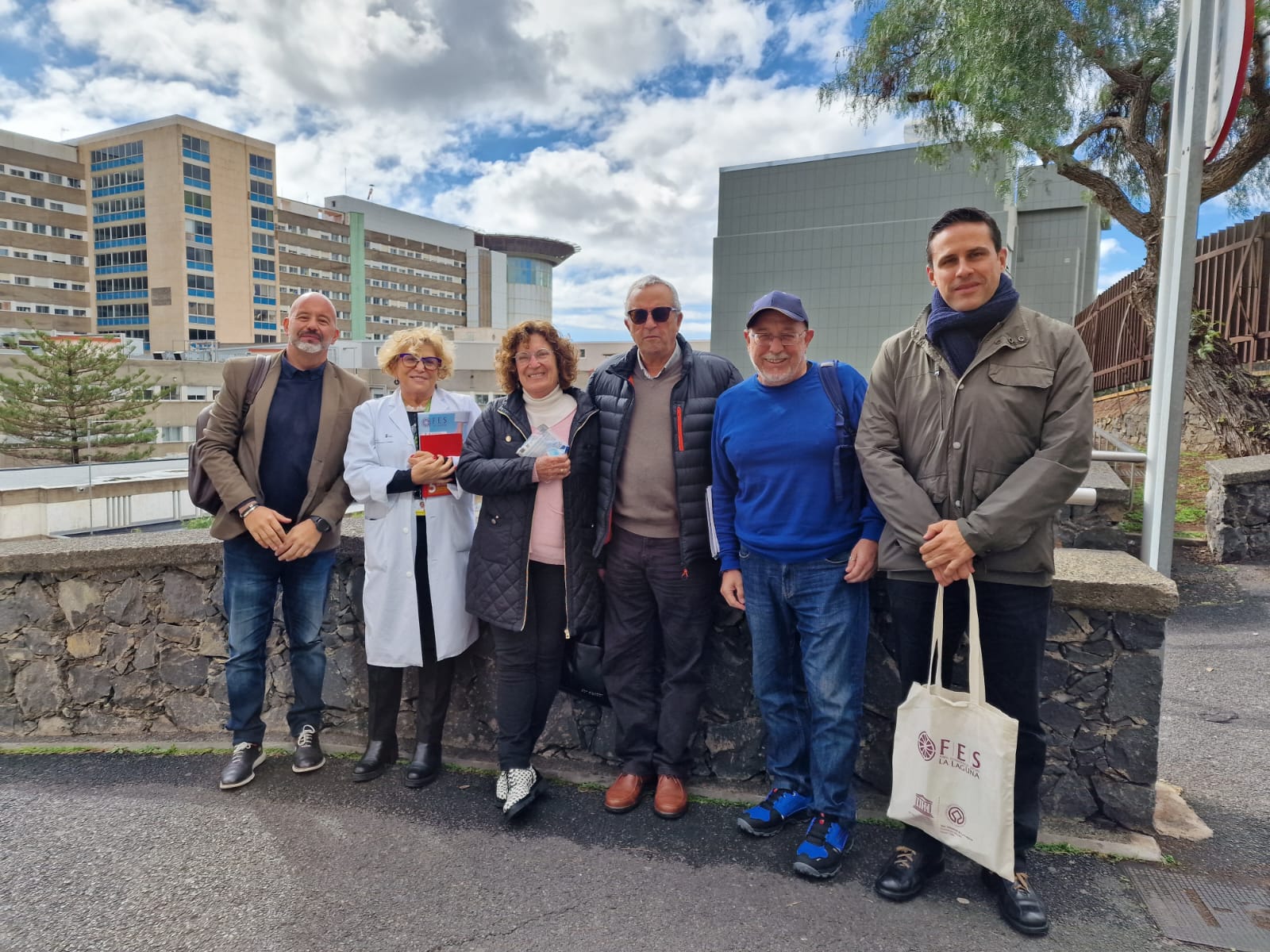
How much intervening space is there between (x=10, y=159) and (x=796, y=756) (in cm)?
9250

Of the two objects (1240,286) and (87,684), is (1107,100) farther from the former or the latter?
(87,684)

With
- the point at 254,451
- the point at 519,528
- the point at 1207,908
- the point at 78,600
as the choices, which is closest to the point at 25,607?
the point at 78,600

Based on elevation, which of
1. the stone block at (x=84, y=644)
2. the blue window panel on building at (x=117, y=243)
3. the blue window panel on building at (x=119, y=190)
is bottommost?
the stone block at (x=84, y=644)

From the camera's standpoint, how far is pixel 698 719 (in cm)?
327

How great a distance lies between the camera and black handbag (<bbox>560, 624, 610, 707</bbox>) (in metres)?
3.13

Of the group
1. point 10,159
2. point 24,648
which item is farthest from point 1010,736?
point 10,159

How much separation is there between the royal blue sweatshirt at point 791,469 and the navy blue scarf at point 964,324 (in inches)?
14.3

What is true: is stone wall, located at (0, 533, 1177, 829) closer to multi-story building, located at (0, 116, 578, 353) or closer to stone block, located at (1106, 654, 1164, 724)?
stone block, located at (1106, 654, 1164, 724)

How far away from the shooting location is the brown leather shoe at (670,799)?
117 inches

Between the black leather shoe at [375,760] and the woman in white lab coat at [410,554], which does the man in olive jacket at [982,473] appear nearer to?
the woman in white lab coat at [410,554]

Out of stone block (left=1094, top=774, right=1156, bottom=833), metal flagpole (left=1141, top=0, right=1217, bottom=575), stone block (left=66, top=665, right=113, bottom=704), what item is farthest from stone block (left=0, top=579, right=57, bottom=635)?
metal flagpole (left=1141, top=0, right=1217, bottom=575)

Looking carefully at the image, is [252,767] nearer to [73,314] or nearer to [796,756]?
[796,756]

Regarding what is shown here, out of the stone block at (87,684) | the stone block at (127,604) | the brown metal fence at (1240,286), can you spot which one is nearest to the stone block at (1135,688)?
the stone block at (127,604)

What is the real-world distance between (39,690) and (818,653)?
3.95 meters
